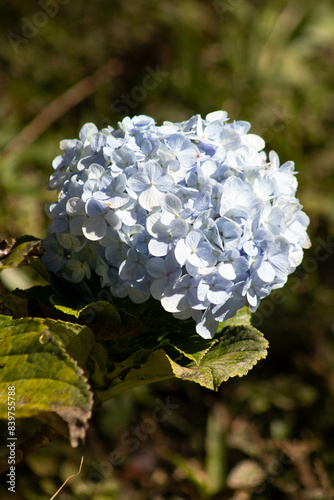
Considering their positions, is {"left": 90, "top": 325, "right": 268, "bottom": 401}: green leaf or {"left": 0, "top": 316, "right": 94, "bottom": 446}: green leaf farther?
{"left": 90, "top": 325, "right": 268, "bottom": 401}: green leaf

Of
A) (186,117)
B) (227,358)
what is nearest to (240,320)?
(227,358)

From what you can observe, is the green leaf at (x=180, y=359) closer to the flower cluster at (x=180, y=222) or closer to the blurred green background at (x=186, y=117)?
the flower cluster at (x=180, y=222)

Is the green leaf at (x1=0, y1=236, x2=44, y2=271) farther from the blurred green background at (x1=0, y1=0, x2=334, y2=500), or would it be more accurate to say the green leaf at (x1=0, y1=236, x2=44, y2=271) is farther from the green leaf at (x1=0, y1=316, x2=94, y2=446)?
the blurred green background at (x1=0, y1=0, x2=334, y2=500)

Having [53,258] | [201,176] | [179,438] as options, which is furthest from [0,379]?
[179,438]

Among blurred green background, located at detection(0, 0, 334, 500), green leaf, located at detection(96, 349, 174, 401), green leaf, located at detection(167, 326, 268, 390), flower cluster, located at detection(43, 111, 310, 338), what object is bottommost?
blurred green background, located at detection(0, 0, 334, 500)
